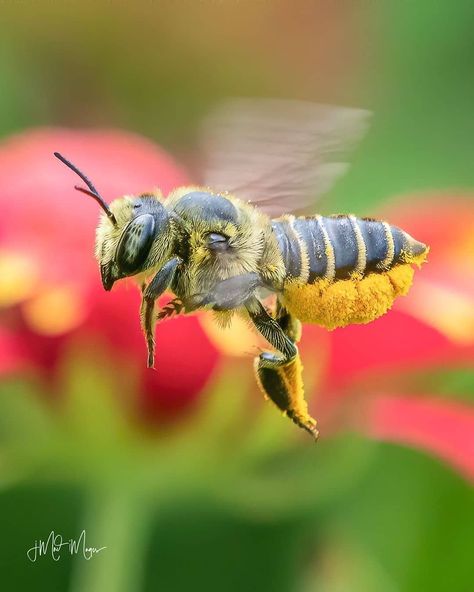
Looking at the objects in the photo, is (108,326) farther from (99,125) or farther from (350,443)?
(99,125)

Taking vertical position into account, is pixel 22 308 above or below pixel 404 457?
above

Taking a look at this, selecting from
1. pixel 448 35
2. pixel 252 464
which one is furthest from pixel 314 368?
pixel 448 35

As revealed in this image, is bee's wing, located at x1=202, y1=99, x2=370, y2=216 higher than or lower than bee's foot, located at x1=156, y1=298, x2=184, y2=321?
higher
